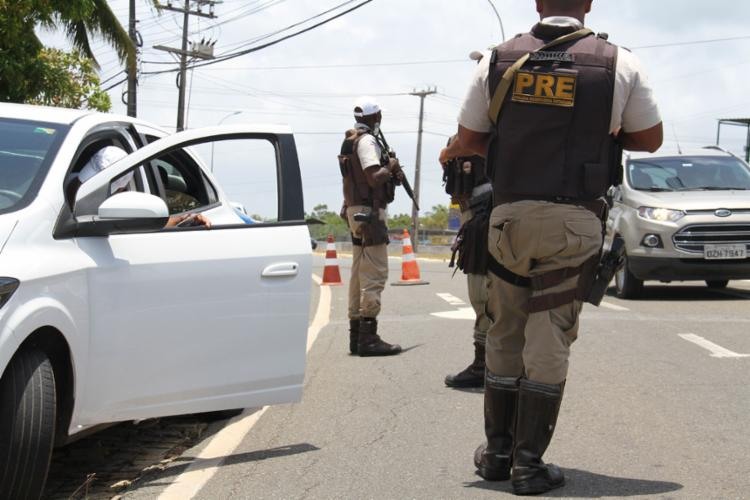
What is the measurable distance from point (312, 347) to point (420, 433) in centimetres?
365

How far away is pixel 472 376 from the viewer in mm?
6824

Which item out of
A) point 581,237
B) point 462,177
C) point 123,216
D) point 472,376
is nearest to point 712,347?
point 472,376

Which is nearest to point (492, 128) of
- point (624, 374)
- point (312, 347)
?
point (624, 374)

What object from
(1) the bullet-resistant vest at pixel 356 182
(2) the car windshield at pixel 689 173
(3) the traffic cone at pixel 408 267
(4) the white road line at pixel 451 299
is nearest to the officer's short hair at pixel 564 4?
(1) the bullet-resistant vest at pixel 356 182

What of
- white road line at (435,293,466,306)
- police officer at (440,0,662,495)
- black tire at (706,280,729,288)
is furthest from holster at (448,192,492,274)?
black tire at (706,280,729,288)

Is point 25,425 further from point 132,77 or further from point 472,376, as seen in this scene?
point 132,77

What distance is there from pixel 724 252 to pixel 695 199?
75 cm

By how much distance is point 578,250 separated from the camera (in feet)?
14.0

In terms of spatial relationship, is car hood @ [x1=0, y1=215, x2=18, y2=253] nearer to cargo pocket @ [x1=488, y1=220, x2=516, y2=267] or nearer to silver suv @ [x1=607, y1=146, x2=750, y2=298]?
cargo pocket @ [x1=488, y1=220, x2=516, y2=267]

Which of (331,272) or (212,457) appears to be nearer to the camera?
(212,457)

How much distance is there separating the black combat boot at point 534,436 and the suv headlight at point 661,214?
8.34 meters

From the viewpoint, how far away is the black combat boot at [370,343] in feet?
27.1

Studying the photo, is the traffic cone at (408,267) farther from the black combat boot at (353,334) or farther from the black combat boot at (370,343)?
the black combat boot at (370,343)

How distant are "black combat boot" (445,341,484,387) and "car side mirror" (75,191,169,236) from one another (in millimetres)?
2890
